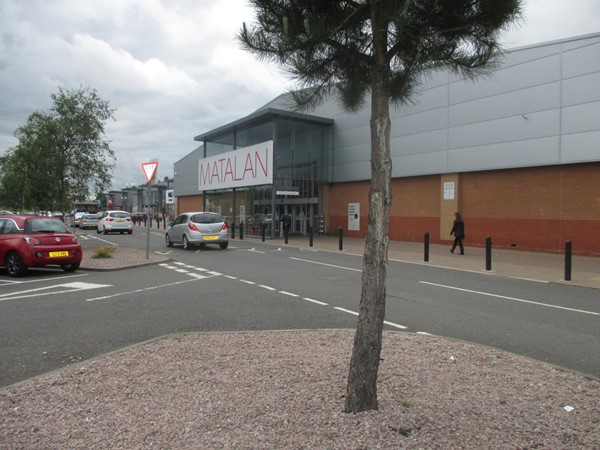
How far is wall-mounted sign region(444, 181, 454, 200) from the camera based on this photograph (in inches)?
850

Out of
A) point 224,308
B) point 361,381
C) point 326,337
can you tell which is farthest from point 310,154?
point 361,381

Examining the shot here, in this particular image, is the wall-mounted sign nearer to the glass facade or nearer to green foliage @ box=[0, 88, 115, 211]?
the glass facade

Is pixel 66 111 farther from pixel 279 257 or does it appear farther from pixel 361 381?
pixel 361 381

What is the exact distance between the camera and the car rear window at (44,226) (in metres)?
11.4

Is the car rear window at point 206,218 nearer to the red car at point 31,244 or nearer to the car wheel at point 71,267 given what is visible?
the car wheel at point 71,267

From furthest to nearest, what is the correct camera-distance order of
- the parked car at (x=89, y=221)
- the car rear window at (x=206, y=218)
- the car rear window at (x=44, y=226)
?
the parked car at (x=89, y=221) → the car rear window at (x=206, y=218) → the car rear window at (x=44, y=226)

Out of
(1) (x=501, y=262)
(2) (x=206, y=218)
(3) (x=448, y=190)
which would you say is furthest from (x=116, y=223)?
(1) (x=501, y=262)

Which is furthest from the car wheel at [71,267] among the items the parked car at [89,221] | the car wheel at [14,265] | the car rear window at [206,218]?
the parked car at [89,221]

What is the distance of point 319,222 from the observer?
29875 millimetres

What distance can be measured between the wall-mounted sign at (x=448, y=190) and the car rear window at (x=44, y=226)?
1634 cm

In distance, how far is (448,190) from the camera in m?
21.8

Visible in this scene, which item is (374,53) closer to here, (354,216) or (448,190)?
(448,190)

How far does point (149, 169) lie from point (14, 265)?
515 cm

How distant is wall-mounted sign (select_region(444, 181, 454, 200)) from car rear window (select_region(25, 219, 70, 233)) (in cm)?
1634
